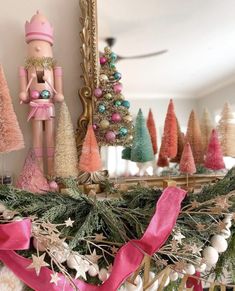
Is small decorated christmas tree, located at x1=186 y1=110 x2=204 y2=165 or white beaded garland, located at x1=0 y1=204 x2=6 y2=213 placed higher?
small decorated christmas tree, located at x1=186 y1=110 x2=204 y2=165

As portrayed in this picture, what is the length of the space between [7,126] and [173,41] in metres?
0.51

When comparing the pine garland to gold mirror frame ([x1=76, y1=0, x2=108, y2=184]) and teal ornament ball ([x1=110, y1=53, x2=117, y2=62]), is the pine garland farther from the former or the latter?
teal ornament ball ([x1=110, y1=53, x2=117, y2=62])

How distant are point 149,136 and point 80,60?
29 cm

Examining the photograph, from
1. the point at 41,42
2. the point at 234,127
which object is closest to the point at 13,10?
the point at 41,42

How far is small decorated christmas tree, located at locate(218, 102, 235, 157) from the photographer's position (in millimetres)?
746

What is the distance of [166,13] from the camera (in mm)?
689

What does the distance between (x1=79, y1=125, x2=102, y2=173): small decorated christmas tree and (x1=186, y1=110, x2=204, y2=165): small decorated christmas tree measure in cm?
30

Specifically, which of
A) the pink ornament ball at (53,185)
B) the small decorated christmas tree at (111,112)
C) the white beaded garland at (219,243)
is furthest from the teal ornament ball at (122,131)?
the white beaded garland at (219,243)

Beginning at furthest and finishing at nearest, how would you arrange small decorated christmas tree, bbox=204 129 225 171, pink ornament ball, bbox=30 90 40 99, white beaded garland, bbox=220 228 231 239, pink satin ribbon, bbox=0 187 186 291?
1. small decorated christmas tree, bbox=204 129 225 171
2. pink ornament ball, bbox=30 90 40 99
3. white beaded garland, bbox=220 228 231 239
4. pink satin ribbon, bbox=0 187 186 291

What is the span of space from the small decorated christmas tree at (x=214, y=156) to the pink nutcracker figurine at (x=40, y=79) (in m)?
0.44

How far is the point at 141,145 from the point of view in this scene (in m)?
0.68

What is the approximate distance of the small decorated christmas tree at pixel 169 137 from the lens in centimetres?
72

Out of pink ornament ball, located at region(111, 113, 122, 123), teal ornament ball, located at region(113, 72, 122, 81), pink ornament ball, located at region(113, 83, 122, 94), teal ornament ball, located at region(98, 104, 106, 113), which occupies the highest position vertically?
teal ornament ball, located at region(113, 72, 122, 81)

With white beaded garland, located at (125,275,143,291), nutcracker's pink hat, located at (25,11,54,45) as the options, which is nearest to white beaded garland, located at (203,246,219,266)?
white beaded garland, located at (125,275,143,291)
